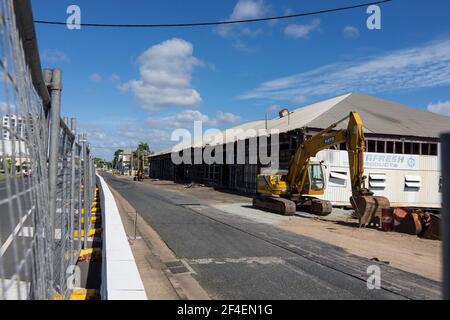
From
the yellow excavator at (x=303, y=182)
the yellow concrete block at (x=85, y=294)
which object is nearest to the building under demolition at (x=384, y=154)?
the yellow excavator at (x=303, y=182)

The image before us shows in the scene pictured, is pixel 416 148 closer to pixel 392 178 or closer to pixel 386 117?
pixel 386 117

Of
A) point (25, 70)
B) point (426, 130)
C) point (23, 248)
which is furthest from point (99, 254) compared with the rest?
point (426, 130)

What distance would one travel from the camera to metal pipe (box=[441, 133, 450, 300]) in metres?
1.49

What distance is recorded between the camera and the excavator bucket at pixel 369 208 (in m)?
15.0

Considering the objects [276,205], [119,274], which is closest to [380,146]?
[276,205]

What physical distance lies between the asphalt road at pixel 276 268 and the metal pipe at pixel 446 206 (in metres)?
4.80

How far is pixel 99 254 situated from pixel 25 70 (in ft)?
20.1

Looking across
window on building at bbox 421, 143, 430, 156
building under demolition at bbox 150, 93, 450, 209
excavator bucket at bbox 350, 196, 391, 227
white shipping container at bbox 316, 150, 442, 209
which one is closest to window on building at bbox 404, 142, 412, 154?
building under demolition at bbox 150, 93, 450, 209

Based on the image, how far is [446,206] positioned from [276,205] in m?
17.8

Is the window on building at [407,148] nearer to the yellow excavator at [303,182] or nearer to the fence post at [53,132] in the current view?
the yellow excavator at [303,182]

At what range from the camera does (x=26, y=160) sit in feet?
8.27

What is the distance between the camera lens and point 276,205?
19.1 metres

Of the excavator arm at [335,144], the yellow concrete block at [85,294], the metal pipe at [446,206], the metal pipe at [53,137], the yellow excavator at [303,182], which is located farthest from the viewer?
the yellow excavator at [303,182]
